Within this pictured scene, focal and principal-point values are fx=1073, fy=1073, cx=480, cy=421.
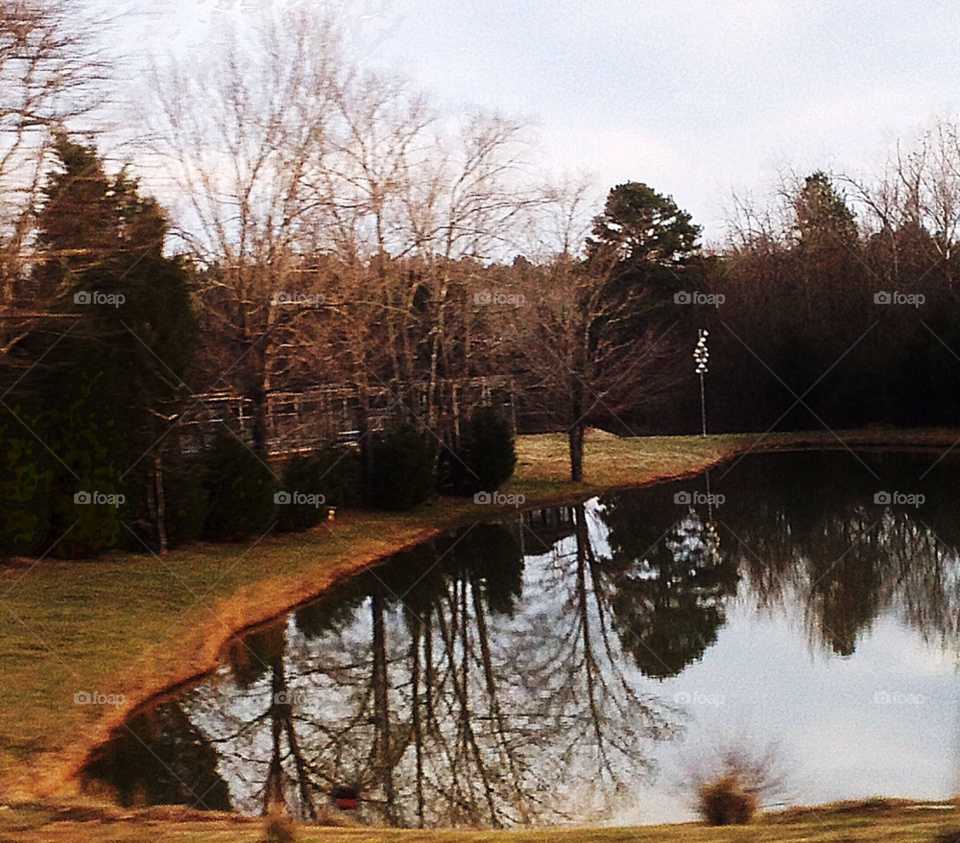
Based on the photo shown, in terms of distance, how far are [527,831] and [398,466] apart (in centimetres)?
1565

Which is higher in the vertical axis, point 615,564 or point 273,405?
point 273,405

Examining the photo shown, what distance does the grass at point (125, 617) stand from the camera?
374 inches

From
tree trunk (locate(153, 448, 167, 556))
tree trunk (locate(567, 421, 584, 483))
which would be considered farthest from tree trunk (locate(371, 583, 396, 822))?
tree trunk (locate(567, 421, 584, 483))

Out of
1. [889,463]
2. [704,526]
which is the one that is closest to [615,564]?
[704,526]

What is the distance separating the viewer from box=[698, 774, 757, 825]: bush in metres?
6.60

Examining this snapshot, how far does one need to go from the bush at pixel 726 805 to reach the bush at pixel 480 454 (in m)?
18.4

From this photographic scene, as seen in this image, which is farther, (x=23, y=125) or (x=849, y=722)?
(x=23, y=125)

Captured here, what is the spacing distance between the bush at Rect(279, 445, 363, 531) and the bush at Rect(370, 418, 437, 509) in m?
→ 0.92

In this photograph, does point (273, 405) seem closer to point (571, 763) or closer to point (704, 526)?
point (704, 526)

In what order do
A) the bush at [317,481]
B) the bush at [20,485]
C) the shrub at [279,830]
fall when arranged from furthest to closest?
the bush at [317,481], the bush at [20,485], the shrub at [279,830]

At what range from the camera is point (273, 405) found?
26500 millimetres

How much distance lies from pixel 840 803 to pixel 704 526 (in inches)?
587

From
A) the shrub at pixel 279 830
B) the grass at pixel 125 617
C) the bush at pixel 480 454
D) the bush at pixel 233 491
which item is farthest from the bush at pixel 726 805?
the bush at pixel 480 454

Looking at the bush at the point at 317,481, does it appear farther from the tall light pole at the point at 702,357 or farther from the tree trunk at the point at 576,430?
the tall light pole at the point at 702,357
